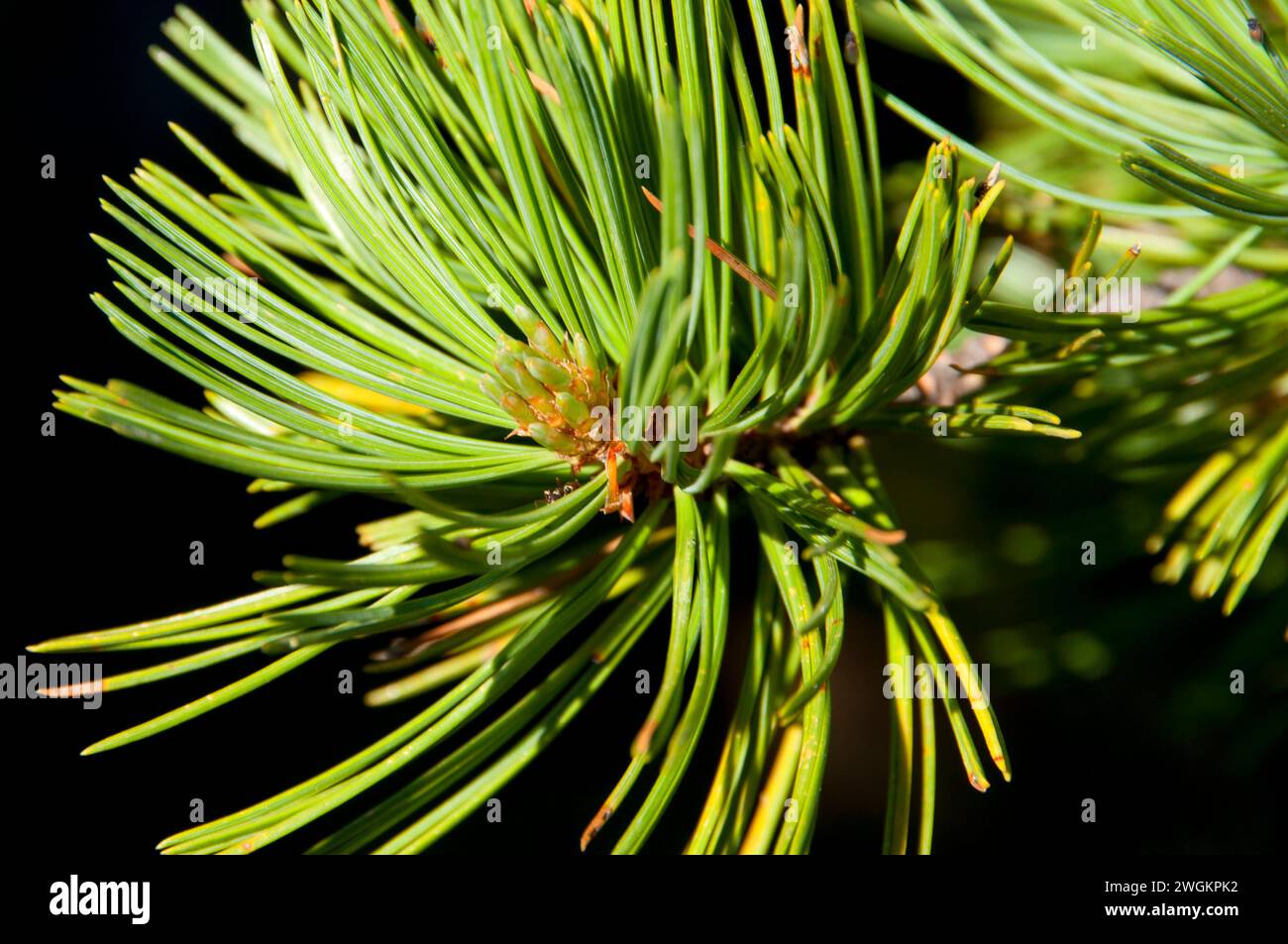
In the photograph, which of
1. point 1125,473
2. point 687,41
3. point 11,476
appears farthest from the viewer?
point 11,476

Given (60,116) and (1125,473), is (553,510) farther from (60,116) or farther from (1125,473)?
(60,116)

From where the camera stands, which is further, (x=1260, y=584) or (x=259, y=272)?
(x=1260, y=584)

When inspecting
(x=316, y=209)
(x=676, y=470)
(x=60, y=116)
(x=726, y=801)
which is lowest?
(x=726, y=801)

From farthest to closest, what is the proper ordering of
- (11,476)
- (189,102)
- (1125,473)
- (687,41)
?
(189,102) < (11,476) < (1125,473) < (687,41)

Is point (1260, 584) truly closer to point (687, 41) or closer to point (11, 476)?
point (687, 41)

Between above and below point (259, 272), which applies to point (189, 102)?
above

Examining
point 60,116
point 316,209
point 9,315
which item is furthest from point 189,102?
point 316,209
